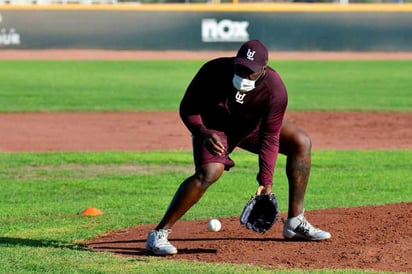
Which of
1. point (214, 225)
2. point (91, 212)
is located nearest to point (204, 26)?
point (91, 212)

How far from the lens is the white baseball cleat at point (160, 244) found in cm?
737

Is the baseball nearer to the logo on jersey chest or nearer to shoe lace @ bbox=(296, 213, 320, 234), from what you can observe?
shoe lace @ bbox=(296, 213, 320, 234)

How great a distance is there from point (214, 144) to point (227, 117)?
35cm

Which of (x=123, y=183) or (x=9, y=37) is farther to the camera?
(x=9, y=37)

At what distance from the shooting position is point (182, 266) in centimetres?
689

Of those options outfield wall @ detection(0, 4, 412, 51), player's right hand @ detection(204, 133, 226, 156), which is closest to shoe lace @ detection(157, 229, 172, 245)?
player's right hand @ detection(204, 133, 226, 156)

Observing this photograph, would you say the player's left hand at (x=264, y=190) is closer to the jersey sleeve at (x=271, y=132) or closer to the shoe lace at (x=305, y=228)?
the jersey sleeve at (x=271, y=132)

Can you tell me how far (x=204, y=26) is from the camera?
3534 cm

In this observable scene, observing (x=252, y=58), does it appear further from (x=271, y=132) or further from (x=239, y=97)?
(x=271, y=132)

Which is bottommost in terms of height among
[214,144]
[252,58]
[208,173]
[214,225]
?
[214,225]

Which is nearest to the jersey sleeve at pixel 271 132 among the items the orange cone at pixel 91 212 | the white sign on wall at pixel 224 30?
the orange cone at pixel 91 212

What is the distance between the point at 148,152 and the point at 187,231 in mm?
6540

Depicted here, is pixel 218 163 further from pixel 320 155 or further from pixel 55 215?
pixel 320 155

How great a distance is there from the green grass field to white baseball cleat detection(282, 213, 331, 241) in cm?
115
